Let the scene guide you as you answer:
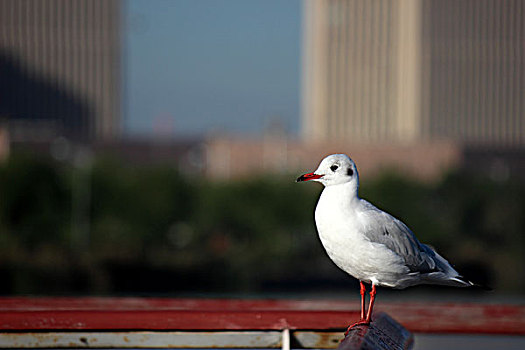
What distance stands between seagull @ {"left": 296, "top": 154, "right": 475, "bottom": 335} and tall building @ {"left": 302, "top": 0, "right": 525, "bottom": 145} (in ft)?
472

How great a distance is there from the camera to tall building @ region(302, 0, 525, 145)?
147m

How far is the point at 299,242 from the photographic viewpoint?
56.2 meters

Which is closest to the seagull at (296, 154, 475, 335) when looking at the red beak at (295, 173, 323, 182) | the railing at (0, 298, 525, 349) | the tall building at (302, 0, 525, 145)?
the red beak at (295, 173, 323, 182)

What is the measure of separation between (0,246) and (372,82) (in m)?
115

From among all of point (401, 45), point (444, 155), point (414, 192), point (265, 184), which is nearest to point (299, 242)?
point (265, 184)

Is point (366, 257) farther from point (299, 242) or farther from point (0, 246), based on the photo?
point (299, 242)

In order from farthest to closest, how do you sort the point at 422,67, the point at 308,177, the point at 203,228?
the point at 422,67 → the point at 203,228 → the point at 308,177

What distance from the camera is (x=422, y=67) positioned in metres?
146

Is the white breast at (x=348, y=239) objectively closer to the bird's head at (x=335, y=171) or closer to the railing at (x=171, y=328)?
the bird's head at (x=335, y=171)

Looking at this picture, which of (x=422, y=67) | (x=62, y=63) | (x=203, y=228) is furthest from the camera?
(x=62, y=63)

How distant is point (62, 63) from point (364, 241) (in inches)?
5972

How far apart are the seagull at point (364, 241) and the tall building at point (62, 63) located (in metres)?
145

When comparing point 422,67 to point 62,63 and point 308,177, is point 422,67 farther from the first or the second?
point 308,177

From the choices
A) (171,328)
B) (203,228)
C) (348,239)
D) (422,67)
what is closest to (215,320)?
(171,328)
